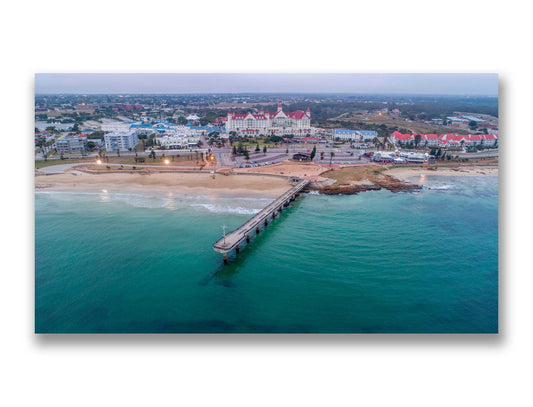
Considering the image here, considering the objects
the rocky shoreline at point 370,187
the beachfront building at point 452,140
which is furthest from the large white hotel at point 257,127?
the rocky shoreline at point 370,187

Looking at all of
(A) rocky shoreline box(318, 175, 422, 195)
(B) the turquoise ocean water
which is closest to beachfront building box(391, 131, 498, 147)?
(A) rocky shoreline box(318, 175, 422, 195)

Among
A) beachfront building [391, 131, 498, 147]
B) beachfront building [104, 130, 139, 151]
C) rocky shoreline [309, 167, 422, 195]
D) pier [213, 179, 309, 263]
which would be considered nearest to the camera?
pier [213, 179, 309, 263]

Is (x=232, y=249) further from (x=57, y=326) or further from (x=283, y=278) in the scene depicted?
(x=57, y=326)

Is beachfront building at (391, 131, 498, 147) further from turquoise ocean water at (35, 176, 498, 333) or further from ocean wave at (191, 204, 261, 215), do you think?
ocean wave at (191, 204, 261, 215)

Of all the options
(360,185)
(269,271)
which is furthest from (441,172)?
(269,271)

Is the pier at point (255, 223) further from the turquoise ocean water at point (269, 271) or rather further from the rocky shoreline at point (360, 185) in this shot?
the rocky shoreline at point (360, 185)

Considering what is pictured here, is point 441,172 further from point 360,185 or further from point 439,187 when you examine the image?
point 360,185
